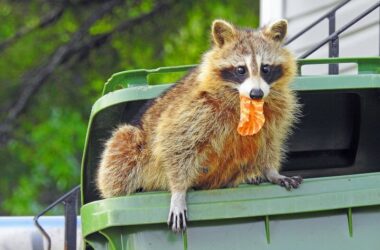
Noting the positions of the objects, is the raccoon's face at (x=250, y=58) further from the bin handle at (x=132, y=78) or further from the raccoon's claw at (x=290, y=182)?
the raccoon's claw at (x=290, y=182)

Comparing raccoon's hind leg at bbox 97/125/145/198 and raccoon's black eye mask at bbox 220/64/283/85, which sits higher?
raccoon's black eye mask at bbox 220/64/283/85

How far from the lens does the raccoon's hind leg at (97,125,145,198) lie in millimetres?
4336

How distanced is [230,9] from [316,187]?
8735 mm

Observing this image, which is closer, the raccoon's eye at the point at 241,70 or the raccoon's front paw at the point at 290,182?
the raccoon's front paw at the point at 290,182

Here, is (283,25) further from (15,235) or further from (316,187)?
(15,235)

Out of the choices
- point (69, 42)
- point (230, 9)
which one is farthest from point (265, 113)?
point (230, 9)

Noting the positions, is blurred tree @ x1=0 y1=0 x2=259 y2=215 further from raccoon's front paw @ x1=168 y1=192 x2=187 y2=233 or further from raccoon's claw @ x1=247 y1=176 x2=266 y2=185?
raccoon's front paw @ x1=168 y1=192 x2=187 y2=233

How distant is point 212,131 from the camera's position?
→ 165 inches

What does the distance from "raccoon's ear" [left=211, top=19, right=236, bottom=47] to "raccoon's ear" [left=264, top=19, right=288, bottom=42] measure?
0.48 ft

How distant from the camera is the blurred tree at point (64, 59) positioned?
11.7 meters

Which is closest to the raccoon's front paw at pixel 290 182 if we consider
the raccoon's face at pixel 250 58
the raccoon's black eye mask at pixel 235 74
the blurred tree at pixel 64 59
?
the raccoon's face at pixel 250 58

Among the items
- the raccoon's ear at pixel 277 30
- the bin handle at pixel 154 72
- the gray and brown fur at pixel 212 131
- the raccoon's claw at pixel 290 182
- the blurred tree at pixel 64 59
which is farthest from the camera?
the blurred tree at pixel 64 59

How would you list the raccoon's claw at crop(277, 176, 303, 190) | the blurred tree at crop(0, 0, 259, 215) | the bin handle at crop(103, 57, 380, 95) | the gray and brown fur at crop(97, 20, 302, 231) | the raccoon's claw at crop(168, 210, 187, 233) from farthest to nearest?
the blurred tree at crop(0, 0, 259, 215) < the bin handle at crop(103, 57, 380, 95) < the gray and brown fur at crop(97, 20, 302, 231) < the raccoon's claw at crop(277, 176, 303, 190) < the raccoon's claw at crop(168, 210, 187, 233)

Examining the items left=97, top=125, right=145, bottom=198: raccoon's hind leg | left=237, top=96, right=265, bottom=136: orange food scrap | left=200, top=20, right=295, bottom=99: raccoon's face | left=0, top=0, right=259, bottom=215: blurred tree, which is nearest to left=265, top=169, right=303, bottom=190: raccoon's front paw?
left=237, top=96, right=265, bottom=136: orange food scrap
